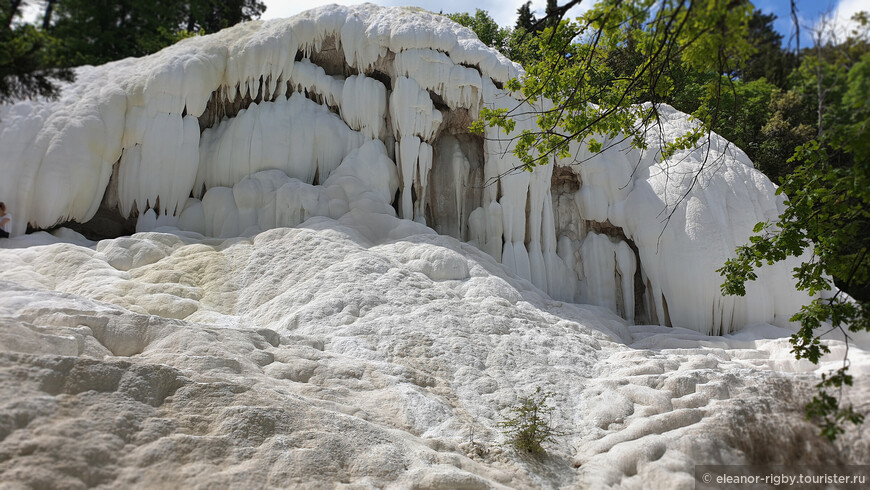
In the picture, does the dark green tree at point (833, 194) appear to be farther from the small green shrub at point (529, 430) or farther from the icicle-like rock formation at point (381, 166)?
the icicle-like rock formation at point (381, 166)

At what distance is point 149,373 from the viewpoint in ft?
15.0

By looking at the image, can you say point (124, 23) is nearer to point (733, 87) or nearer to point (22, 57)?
point (22, 57)

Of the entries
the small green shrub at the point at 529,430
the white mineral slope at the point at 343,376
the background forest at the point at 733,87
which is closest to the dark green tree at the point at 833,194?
the background forest at the point at 733,87

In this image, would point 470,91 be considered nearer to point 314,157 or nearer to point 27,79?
point 314,157

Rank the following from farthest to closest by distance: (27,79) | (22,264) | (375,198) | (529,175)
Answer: (529,175)
(375,198)
(22,264)
(27,79)

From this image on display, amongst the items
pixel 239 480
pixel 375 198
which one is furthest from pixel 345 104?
pixel 239 480

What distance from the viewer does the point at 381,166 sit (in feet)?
46.1

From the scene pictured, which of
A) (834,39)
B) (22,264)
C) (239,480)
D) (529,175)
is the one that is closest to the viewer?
(834,39)

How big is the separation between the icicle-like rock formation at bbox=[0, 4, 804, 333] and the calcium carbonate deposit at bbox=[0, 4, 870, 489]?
2.6 inches

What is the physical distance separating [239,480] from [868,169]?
4581 millimetres

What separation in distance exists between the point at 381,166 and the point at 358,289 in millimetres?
5140

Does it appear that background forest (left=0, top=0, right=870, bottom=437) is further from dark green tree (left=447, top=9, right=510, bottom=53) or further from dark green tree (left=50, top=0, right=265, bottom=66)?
dark green tree (left=447, top=9, right=510, bottom=53)

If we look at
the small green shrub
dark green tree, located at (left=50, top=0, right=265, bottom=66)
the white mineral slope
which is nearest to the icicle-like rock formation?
dark green tree, located at (left=50, top=0, right=265, bottom=66)

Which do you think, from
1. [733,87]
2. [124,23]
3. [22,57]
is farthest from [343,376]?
[124,23]
